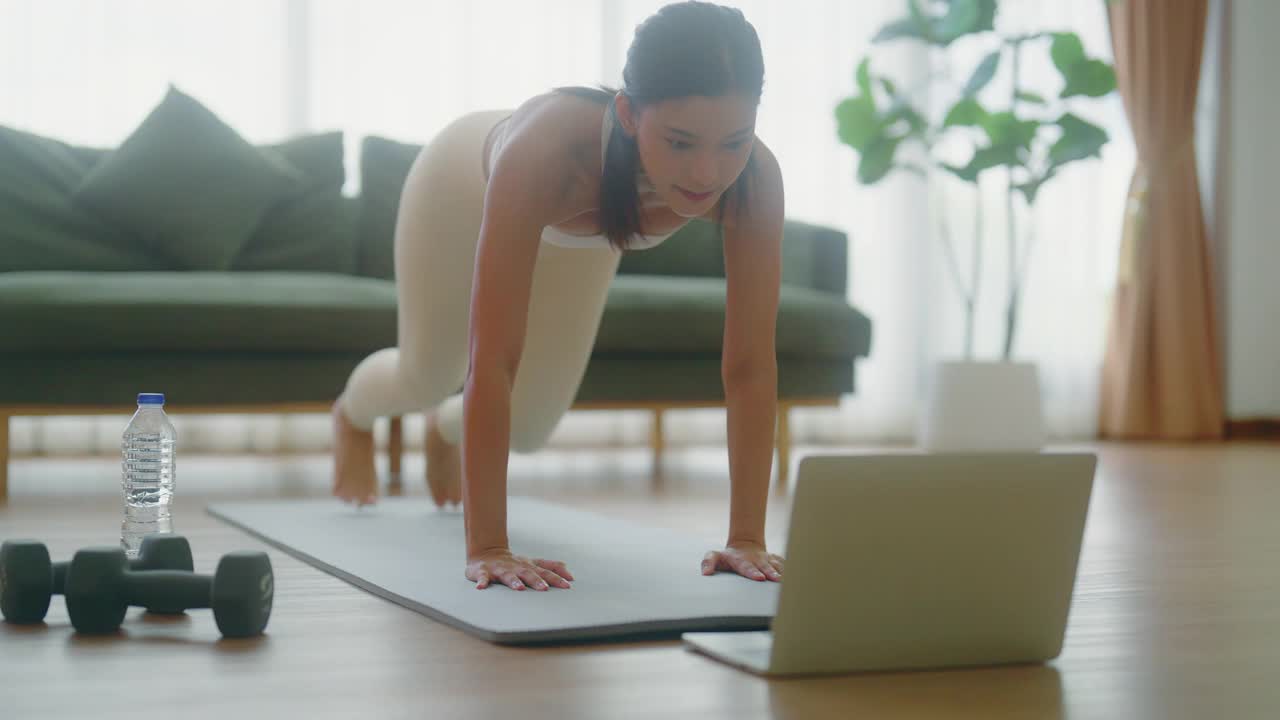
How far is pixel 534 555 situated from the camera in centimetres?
164

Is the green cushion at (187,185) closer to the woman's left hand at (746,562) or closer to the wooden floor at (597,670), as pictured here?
the wooden floor at (597,670)

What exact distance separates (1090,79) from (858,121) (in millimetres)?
677

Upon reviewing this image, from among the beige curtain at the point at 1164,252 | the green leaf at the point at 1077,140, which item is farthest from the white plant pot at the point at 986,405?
the beige curtain at the point at 1164,252

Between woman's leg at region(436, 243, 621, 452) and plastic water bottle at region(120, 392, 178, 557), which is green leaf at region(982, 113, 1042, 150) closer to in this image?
woman's leg at region(436, 243, 621, 452)

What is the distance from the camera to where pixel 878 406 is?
468cm

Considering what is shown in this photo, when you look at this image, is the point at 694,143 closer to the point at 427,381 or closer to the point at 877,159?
the point at 427,381

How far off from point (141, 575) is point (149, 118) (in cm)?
248

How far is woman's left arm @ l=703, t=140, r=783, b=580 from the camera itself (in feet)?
4.62

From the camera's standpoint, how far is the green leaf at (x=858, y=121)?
12.3ft

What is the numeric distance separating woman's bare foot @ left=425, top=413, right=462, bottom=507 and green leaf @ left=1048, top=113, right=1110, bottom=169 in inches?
92.1

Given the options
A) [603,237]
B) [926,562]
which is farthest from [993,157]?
[926,562]

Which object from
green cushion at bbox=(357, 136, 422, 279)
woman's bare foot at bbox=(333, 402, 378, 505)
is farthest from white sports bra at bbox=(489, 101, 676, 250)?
green cushion at bbox=(357, 136, 422, 279)

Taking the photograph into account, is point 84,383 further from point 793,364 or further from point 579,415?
point 579,415

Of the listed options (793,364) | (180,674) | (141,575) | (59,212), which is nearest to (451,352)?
(141,575)
